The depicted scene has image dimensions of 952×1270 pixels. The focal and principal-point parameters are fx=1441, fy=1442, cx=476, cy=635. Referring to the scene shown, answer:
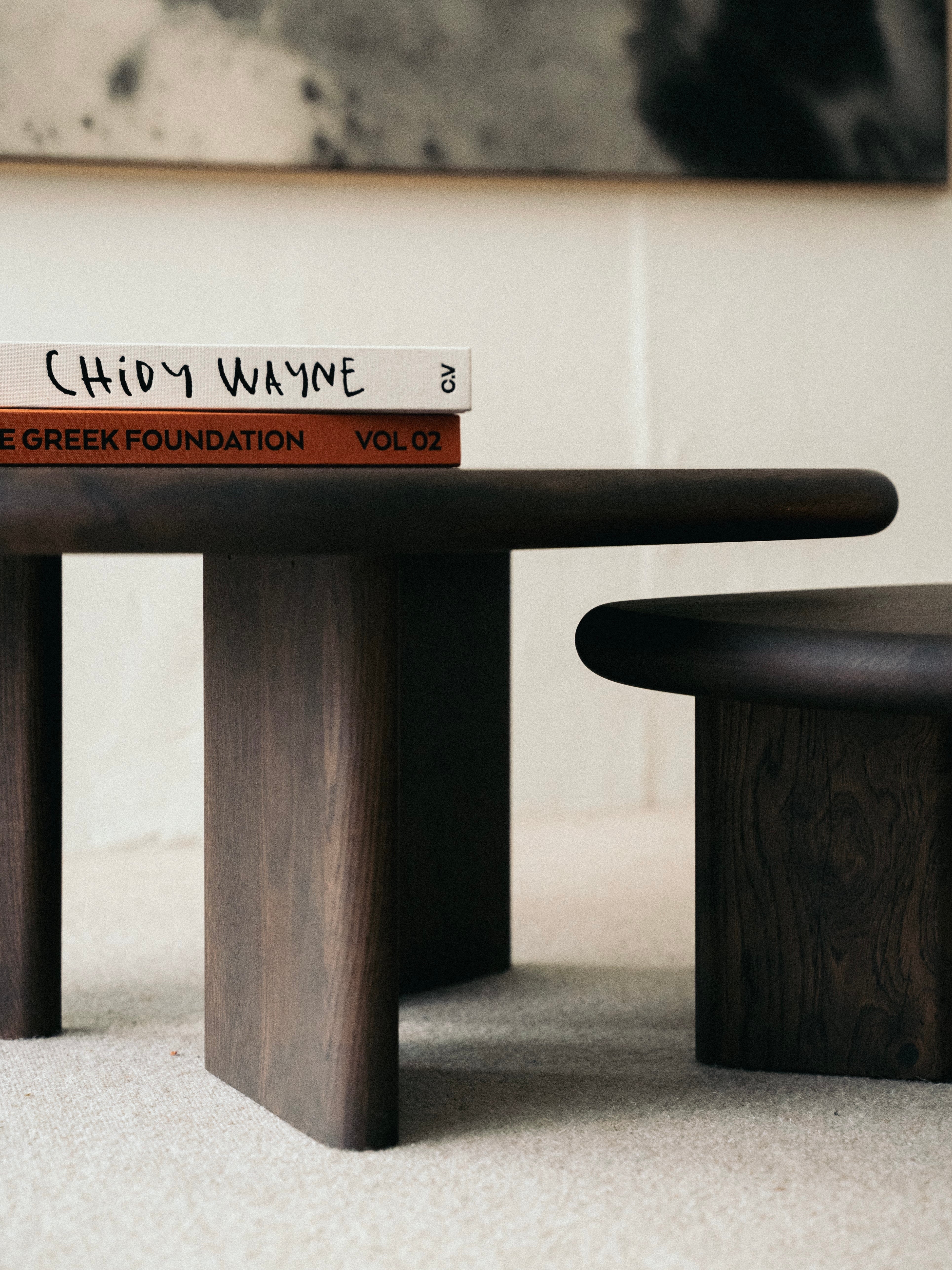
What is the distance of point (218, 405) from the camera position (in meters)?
0.87

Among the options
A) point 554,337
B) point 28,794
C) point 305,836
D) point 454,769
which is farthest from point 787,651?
point 554,337

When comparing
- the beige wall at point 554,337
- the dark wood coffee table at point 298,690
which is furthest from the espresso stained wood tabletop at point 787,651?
the beige wall at point 554,337

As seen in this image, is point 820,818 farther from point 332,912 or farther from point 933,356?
point 933,356

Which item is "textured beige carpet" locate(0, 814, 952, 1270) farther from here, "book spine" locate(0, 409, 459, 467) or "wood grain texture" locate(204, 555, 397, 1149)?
"book spine" locate(0, 409, 459, 467)

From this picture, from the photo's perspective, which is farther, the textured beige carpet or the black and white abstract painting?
the black and white abstract painting

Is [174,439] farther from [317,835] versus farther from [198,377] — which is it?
[317,835]

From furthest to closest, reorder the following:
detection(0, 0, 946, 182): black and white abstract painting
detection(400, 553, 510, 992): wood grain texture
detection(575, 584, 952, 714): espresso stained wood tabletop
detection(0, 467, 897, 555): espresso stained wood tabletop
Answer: detection(0, 0, 946, 182): black and white abstract painting
detection(400, 553, 510, 992): wood grain texture
detection(575, 584, 952, 714): espresso stained wood tabletop
detection(0, 467, 897, 555): espresso stained wood tabletop

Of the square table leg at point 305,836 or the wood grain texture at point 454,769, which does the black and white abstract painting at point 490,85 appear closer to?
the wood grain texture at point 454,769

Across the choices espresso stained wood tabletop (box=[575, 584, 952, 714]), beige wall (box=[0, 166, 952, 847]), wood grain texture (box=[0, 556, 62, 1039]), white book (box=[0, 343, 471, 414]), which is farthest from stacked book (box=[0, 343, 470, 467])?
beige wall (box=[0, 166, 952, 847])

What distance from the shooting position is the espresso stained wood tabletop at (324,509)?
0.78 meters

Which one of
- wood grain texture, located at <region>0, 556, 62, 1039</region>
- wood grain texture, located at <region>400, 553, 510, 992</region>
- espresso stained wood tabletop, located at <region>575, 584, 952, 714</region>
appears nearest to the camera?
espresso stained wood tabletop, located at <region>575, 584, 952, 714</region>

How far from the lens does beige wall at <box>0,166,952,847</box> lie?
209 centimetres

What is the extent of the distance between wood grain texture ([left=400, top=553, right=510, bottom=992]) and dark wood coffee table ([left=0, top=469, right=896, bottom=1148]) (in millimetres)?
77

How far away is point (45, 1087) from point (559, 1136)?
1.30ft
